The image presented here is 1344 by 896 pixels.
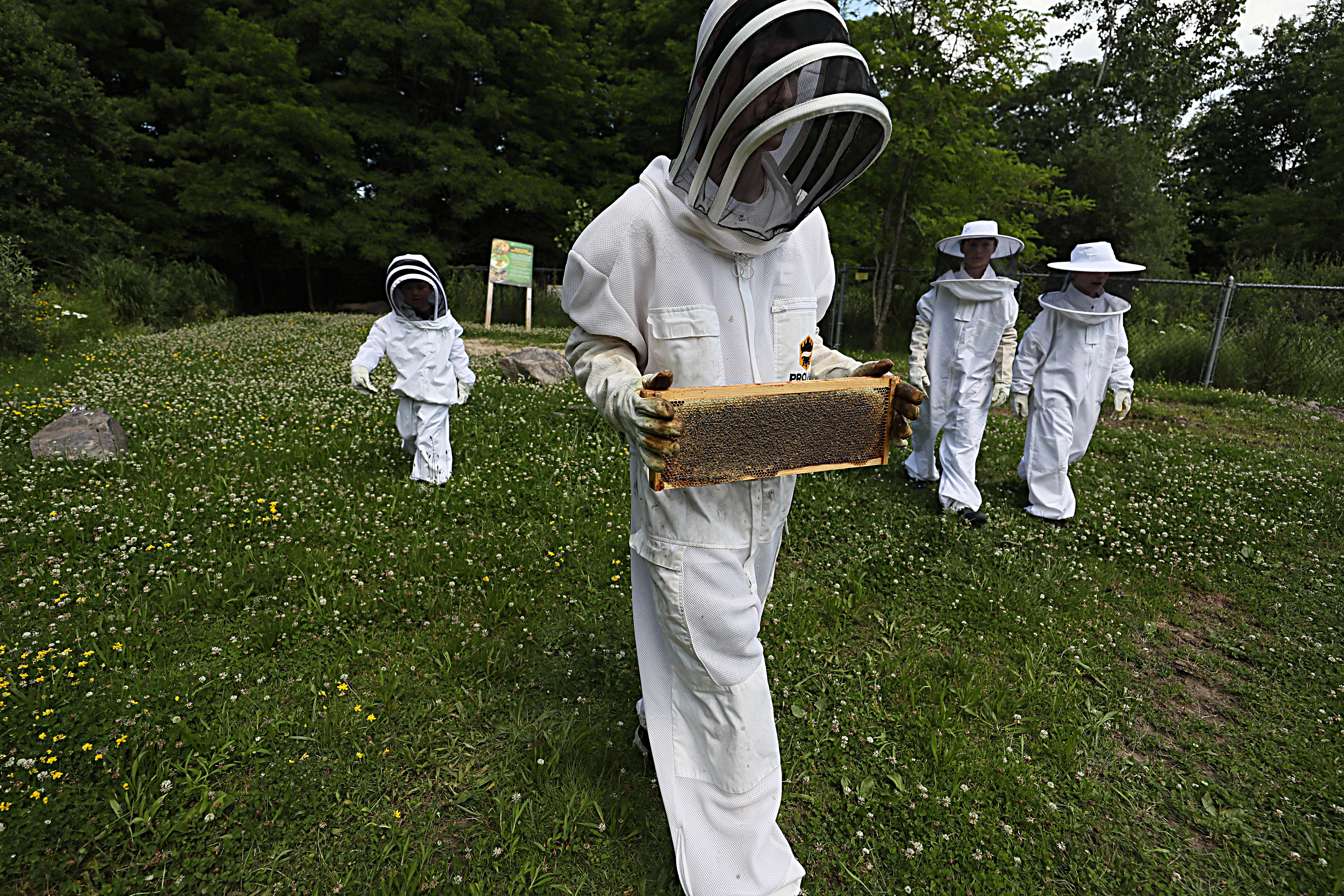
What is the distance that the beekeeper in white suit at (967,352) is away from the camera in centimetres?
598

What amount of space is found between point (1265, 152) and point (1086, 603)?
3596cm

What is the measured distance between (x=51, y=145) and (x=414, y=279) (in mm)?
18618

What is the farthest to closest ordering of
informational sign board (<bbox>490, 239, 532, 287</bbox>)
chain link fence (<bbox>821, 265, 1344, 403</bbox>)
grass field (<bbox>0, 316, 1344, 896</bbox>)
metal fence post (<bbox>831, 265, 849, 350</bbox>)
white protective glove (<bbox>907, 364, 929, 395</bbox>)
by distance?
informational sign board (<bbox>490, 239, 532, 287</bbox>) → metal fence post (<bbox>831, 265, 849, 350</bbox>) → chain link fence (<bbox>821, 265, 1344, 403</bbox>) → white protective glove (<bbox>907, 364, 929, 395</bbox>) → grass field (<bbox>0, 316, 1344, 896</bbox>)

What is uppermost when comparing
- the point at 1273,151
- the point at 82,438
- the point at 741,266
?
→ the point at 1273,151

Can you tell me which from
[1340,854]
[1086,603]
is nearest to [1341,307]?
[1086,603]

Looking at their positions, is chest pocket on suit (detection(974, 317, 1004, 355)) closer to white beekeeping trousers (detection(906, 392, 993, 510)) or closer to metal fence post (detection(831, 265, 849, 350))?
white beekeeping trousers (detection(906, 392, 993, 510))

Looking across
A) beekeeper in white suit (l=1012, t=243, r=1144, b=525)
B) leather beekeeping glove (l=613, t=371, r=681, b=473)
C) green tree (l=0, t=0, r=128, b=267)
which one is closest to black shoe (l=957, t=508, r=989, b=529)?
beekeeper in white suit (l=1012, t=243, r=1144, b=525)

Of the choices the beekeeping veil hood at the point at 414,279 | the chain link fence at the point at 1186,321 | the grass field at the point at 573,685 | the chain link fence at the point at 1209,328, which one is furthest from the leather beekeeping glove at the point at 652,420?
the chain link fence at the point at 1209,328

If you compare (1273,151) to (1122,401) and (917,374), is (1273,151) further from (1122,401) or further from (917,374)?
(917,374)

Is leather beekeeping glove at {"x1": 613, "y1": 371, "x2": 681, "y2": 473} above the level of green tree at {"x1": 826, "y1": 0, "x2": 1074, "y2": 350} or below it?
below

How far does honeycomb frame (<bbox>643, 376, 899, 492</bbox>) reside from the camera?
6.15ft

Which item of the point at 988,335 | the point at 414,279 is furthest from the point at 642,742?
the point at 988,335

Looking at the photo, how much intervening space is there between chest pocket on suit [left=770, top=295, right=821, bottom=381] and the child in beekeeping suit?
424 cm

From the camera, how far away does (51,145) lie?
16.7 m
